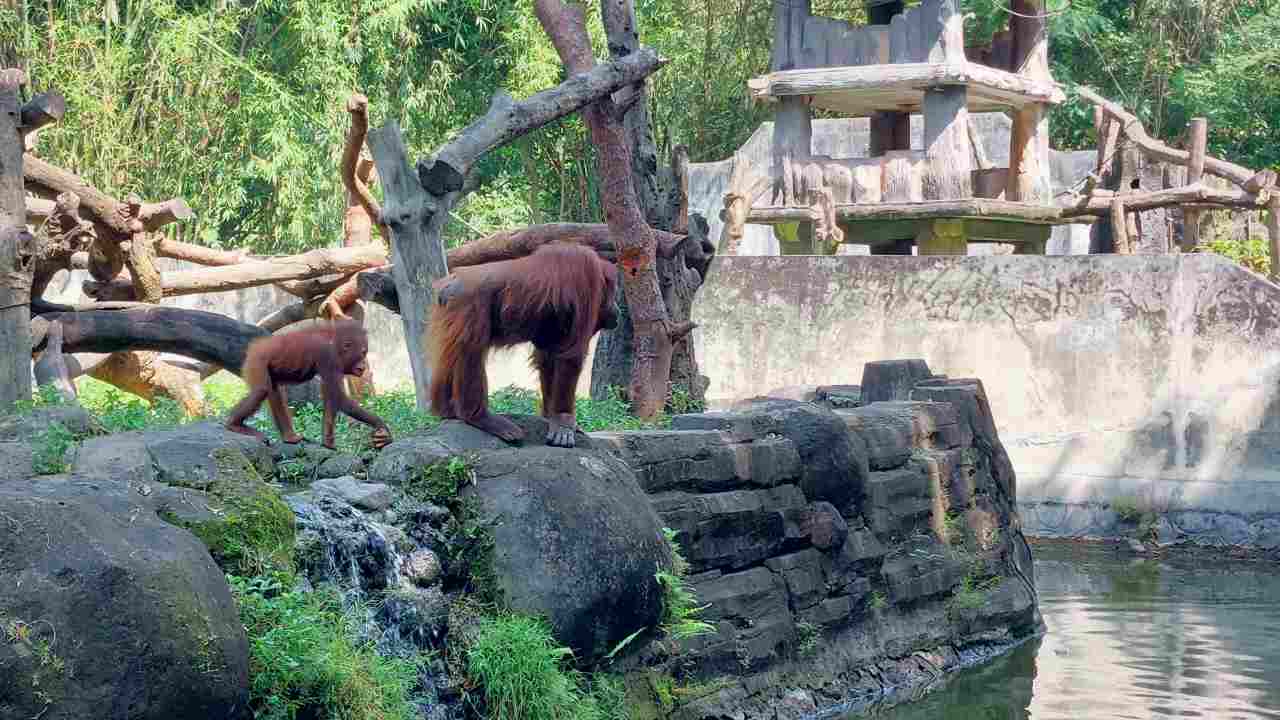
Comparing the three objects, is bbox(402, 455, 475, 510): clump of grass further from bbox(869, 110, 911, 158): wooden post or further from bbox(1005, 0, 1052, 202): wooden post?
bbox(869, 110, 911, 158): wooden post

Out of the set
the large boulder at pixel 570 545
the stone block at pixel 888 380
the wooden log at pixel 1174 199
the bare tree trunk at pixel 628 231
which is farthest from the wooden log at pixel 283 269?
the wooden log at pixel 1174 199

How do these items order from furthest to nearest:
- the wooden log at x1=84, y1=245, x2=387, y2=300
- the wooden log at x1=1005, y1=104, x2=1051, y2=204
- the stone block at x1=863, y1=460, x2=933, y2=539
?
the wooden log at x1=1005, y1=104, x2=1051, y2=204
the wooden log at x1=84, y1=245, x2=387, y2=300
the stone block at x1=863, y1=460, x2=933, y2=539

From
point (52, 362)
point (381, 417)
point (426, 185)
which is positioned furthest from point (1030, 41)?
point (52, 362)

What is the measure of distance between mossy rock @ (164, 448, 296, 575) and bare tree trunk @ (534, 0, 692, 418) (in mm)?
3370

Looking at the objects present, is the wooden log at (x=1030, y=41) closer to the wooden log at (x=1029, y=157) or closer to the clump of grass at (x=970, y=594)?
the wooden log at (x=1029, y=157)

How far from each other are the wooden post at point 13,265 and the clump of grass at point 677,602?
3.35 meters

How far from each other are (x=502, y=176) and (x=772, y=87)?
663 centimetres

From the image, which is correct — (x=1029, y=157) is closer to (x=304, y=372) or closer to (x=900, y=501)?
(x=900, y=501)

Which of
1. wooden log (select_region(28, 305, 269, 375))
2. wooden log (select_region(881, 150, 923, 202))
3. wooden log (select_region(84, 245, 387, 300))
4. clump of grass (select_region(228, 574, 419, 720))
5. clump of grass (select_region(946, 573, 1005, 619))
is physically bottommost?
clump of grass (select_region(946, 573, 1005, 619))

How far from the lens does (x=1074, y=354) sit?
13586mm

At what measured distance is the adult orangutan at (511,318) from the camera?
670 centimetres

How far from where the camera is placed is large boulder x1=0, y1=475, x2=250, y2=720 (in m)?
4.38

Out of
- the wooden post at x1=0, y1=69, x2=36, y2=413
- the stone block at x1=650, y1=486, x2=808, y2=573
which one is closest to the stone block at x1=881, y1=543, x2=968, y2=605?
the stone block at x1=650, y1=486, x2=808, y2=573

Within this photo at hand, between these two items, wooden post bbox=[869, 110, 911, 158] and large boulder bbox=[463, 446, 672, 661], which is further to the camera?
wooden post bbox=[869, 110, 911, 158]
